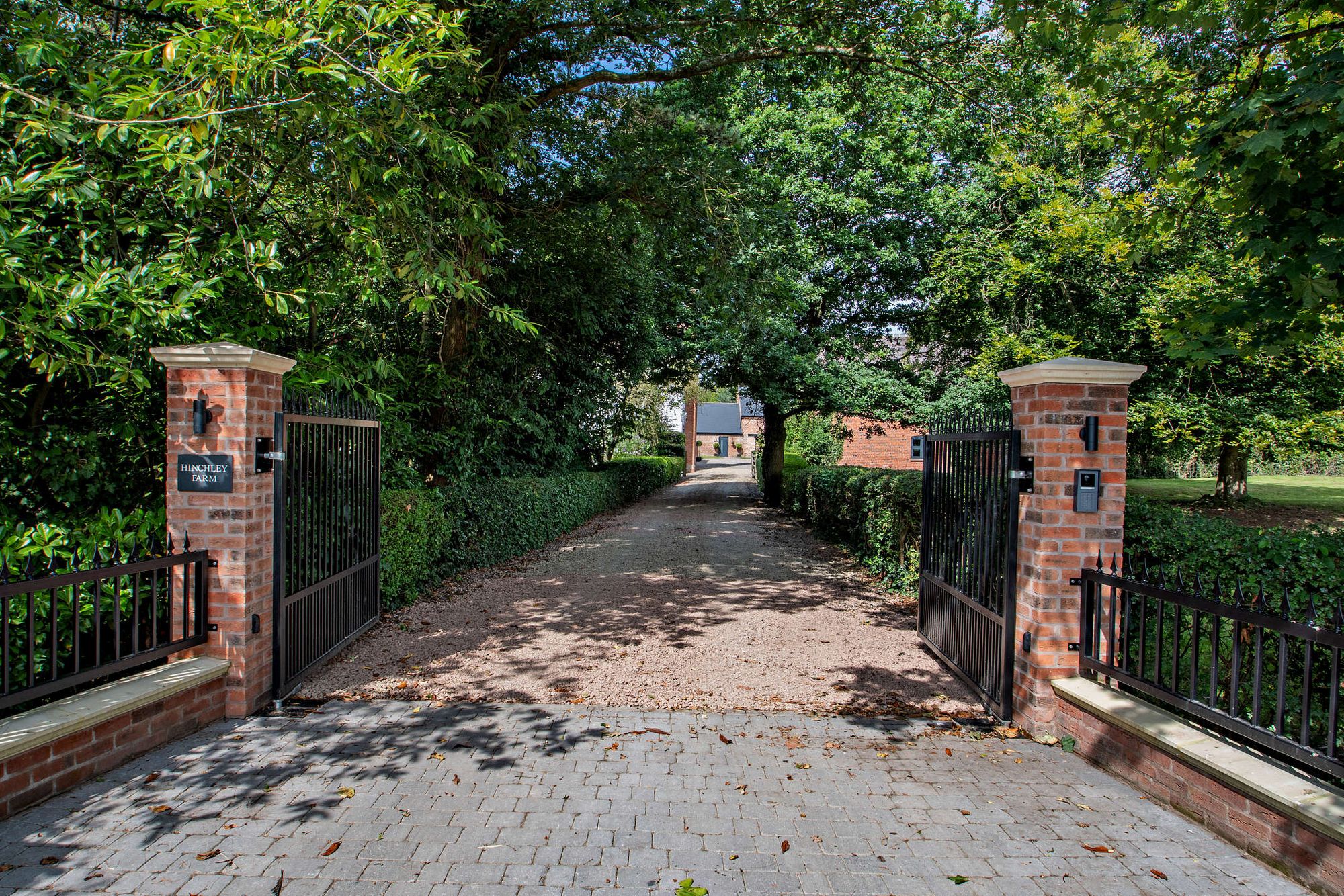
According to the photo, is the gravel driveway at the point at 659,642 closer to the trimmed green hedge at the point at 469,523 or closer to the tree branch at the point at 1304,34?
the trimmed green hedge at the point at 469,523

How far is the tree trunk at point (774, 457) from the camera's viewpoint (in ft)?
67.0

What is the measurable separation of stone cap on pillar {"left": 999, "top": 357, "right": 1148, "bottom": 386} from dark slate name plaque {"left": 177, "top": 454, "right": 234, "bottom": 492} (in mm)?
4807

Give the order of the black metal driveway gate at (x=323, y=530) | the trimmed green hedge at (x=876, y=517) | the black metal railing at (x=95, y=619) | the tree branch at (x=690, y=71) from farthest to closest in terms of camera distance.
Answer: the trimmed green hedge at (x=876, y=517) < the tree branch at (x=690, y=71) < the black metal driveway gate at (x=323, y=530) < the black metal railing at (x=95, y=619)

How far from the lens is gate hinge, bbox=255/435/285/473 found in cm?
432

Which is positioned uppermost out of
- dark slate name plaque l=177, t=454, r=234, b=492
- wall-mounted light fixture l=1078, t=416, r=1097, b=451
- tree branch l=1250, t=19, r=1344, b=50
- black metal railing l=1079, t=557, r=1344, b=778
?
tree branch l=1250, t=19, r=1344, b=50

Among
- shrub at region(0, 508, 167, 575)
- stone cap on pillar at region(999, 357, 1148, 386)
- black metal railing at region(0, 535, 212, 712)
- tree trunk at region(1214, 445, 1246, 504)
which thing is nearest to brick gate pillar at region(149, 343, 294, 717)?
black metal railing at region(0, 535, 212, 712)

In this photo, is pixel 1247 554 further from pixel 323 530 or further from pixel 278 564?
pixel 323 530

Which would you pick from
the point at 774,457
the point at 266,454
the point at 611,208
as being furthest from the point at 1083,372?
the point at 774,457

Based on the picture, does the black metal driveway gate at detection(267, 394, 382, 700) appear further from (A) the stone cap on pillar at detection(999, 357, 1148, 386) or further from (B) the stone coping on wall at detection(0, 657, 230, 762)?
(A) the stone cap on pillar at detection(999, 357, 1148, 386)

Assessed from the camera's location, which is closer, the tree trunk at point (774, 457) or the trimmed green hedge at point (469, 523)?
the trimmed green hedge at point (469, 523)

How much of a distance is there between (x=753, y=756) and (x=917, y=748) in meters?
0.99

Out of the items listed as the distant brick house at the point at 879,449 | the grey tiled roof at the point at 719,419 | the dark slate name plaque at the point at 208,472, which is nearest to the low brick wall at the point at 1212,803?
the dark slate name plaque at the point at 208,472

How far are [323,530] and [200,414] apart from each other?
4.63 ft

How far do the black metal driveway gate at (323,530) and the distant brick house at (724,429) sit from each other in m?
61.7
